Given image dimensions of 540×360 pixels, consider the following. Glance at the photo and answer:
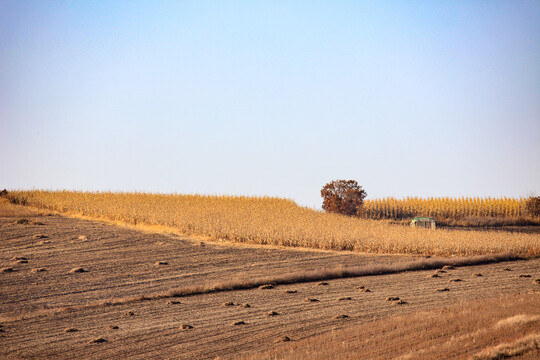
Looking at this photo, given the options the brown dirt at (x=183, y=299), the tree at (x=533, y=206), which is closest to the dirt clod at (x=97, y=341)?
the brown dirt at (x=183, y=299)

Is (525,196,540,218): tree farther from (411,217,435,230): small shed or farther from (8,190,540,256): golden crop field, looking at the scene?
(8,190,540,256): golden crop field

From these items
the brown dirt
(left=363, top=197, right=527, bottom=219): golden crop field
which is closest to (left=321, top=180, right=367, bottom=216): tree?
(left=363, top=197, right=527, bottom=219): golden crop field

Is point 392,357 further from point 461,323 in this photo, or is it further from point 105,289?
point 105,289

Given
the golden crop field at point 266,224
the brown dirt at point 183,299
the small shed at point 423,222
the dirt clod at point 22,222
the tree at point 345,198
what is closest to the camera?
the brown dirt at point 183,299

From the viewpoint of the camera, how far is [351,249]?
39531 mm

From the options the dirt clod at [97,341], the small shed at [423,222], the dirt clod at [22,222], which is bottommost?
the dirt clod at [97,341]

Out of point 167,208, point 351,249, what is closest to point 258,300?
point 351,249

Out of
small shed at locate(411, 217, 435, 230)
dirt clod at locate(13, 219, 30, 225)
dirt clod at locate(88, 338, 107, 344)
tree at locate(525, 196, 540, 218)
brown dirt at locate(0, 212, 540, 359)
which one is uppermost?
tree at locate(525, 196, 540, 218)

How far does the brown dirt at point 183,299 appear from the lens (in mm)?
16891

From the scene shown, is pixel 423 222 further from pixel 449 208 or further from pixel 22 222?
pixel 22 222

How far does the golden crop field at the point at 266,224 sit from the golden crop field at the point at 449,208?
15401 millimetres

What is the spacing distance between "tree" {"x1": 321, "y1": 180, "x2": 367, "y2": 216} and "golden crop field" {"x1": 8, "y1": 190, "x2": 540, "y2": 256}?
9.12 meters

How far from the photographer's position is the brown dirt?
55.4 ft

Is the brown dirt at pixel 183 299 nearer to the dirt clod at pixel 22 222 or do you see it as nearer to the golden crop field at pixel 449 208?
the dirt clod at pixel 22 222
